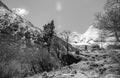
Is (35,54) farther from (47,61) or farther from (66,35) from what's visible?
(66,35)

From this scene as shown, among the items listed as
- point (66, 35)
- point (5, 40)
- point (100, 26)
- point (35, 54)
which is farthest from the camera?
point (66, 35)

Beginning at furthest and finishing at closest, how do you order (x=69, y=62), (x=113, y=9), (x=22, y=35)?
(x=69, y=62) → (x=22, y=35) → (x=113, y=9)

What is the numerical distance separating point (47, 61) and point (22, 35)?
5774mm

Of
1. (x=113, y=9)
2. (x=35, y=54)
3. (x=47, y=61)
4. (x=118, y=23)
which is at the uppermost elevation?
(x=113, y=9)

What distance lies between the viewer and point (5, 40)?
9930mm

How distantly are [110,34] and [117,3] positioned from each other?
2260 mm

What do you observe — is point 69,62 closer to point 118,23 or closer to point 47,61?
point 47,61

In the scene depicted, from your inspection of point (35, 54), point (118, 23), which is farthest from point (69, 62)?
point (118, 23)

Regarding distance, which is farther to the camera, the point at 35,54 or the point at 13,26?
the point at 13,26

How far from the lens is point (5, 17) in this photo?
503 inches

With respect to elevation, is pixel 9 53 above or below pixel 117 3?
below

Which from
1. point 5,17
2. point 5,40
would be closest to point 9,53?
point 5,40

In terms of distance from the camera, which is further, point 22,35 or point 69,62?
point 69,62

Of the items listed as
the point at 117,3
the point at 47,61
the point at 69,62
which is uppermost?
the point at 117,3
